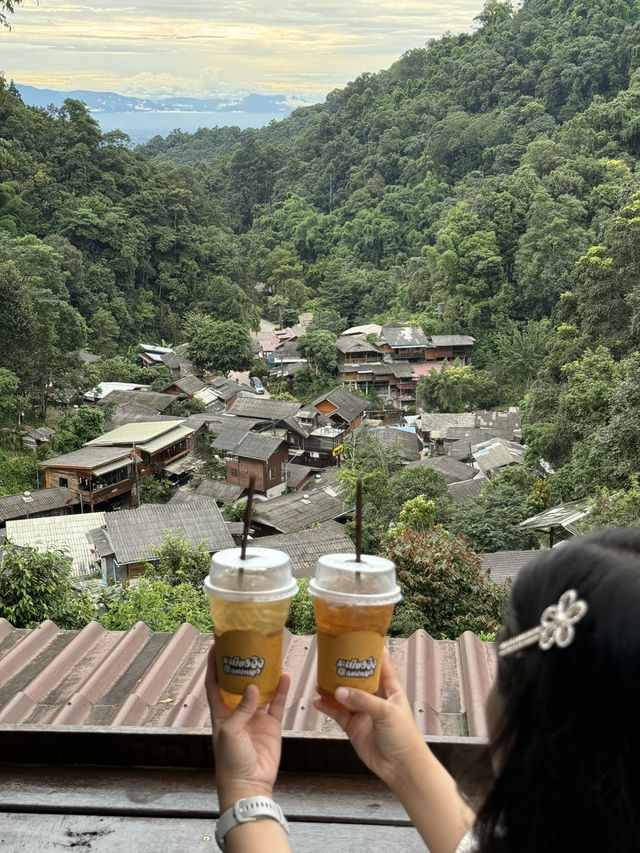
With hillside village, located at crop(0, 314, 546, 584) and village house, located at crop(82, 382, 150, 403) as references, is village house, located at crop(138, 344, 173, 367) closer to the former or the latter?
hillside village, located at crop(0, 314, 546, 584)

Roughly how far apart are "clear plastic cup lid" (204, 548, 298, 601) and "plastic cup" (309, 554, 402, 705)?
0.05 m

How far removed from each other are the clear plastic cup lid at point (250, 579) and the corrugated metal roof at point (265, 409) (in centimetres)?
1743

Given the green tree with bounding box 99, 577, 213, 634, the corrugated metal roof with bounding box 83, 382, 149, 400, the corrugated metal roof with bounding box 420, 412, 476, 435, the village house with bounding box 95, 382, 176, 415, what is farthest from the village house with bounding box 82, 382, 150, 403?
the green tree with bounding box 99, 577, 213, 634

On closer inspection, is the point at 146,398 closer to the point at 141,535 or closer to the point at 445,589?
the point at 141,535

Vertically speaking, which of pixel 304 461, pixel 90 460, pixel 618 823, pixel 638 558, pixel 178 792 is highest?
pixel 638 558

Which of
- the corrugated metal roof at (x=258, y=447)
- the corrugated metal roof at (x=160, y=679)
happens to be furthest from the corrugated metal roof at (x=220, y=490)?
the corrugated metal roof at (x=160, y=679)

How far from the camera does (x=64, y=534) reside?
11.8 metres

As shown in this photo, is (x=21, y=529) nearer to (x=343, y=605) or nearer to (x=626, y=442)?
(x=626, y=442)

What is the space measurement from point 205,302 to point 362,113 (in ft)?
76.8

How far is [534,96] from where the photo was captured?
1571 inches

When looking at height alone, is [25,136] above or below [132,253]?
above

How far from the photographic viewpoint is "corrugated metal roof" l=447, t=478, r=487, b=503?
1454 centimetres

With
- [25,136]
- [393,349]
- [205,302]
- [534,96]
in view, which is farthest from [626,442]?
[534,96]

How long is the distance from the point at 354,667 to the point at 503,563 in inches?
321
